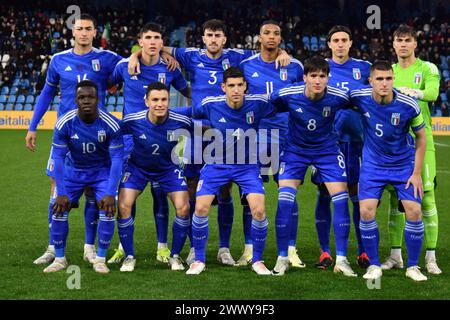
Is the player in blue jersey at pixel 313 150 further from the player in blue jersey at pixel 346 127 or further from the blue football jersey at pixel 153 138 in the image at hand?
the blue football jersey at pixel 153 138

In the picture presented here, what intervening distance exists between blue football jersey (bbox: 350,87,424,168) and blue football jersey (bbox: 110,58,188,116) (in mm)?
1859

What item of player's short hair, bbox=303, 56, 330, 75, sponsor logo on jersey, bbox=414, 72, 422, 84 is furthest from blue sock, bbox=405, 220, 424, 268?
player's short hair, bbox=303, 56, 330, 75

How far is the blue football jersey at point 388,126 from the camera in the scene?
661 cm

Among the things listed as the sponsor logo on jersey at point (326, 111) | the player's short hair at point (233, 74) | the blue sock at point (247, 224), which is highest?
the player's short hair at point (233, 74)

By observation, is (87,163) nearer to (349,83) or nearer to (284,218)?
(284,218)

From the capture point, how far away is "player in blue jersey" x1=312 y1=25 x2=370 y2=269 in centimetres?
732

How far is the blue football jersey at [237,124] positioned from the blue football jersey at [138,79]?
26.3 inches

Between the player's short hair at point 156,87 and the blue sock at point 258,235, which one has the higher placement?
the player's short hair at point 156,87

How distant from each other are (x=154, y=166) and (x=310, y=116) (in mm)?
1451

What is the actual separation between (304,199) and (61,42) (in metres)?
15.5

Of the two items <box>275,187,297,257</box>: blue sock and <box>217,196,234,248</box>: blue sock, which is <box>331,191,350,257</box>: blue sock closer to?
<box>275,187,297,257</box>: blue sock

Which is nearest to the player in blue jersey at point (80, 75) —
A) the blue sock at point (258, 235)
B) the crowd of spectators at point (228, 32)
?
the blue sock at point (258, 235)

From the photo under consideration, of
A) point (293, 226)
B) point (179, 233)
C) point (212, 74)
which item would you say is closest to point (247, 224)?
point (293, 226)

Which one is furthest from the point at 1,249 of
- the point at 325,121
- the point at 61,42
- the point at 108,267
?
the point at 61,42
